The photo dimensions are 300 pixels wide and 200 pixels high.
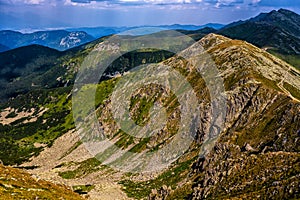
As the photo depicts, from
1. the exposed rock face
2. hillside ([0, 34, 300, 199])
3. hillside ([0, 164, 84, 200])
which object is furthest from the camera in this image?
hillside ([0, 34, 300, 199])

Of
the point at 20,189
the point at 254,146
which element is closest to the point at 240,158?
the point at 254,146

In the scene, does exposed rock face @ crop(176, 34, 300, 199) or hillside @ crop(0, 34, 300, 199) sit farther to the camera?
hillside @ crop(0, 34, 300, 199)

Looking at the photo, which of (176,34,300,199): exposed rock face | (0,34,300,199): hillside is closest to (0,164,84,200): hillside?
(0,34,300,199): hillside

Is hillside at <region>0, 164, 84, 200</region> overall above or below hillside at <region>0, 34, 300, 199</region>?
above

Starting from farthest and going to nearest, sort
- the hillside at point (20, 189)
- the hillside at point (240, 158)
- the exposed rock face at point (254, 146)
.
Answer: the hillside at point (240, 158), the exposed rock face at point (254, 146), the hillside at point (20, 189)

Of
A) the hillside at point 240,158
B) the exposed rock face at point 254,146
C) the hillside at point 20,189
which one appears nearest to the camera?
the hillside at point 20,189

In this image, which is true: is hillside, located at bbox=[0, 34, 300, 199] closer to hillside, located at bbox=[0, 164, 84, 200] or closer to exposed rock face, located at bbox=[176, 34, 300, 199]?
exposed rock face, located at bbox=[176, 34, 300, 199]

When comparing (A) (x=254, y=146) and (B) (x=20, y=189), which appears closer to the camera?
Answer: (B) (x=20, y=189)

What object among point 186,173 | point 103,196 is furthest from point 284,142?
point 103,196

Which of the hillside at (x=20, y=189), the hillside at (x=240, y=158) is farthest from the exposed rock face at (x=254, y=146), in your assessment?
the hillside at (x=20, y=189)

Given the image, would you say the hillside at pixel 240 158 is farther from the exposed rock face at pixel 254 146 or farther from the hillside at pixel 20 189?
the hillside at pixel 20 189

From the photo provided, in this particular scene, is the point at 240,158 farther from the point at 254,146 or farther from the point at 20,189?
the point at 20,189

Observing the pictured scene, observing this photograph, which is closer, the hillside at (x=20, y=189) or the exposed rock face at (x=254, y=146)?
the hillside at (x=20, y=189)
